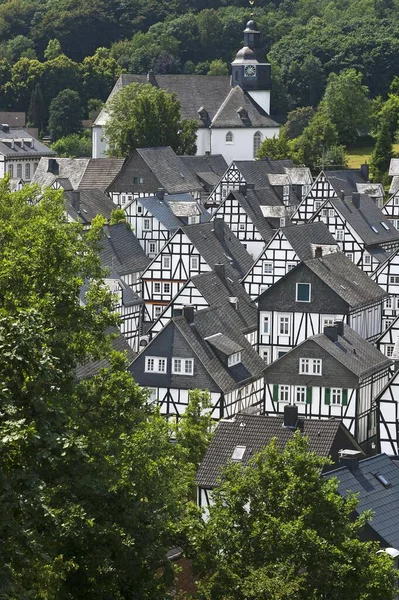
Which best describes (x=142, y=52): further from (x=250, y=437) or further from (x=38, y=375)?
(x=38, y=375)

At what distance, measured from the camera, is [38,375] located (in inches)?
935

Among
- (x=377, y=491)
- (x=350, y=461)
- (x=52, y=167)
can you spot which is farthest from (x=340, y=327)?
Answer: (x=52, y=167)

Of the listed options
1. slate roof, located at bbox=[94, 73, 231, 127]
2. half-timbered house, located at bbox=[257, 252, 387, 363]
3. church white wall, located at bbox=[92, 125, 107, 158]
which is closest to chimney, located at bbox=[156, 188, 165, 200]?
half-timbered house, located at bbox=[257, 252, 387, 363]

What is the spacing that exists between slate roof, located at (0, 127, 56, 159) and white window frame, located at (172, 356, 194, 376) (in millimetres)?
66029

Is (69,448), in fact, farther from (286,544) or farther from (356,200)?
(356,200)

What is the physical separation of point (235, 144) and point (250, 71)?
10.9 metres

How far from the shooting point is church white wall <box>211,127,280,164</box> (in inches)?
4732

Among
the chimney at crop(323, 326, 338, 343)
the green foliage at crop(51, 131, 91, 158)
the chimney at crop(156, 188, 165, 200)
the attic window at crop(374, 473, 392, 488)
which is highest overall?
the attic window at crop(374, 473, 392, 488)

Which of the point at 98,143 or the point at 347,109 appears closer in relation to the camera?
the point at 98,143

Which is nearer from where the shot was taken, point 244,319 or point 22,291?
point 22,291

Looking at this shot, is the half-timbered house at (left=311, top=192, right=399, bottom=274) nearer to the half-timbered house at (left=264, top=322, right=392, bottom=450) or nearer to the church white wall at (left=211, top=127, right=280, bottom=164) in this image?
the half-timbered house at (left=264, top=322, right=392, bottom=450)

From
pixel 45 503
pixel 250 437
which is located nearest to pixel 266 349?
pixel 250 437

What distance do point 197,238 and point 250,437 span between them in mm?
30530

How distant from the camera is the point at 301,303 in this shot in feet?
203
